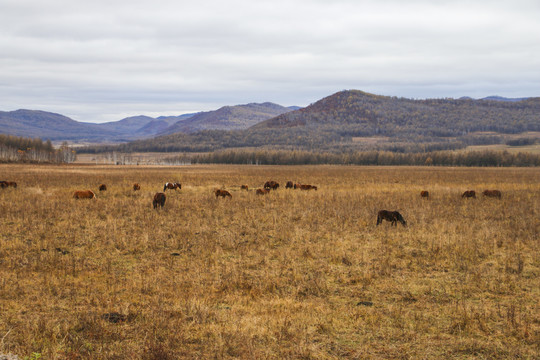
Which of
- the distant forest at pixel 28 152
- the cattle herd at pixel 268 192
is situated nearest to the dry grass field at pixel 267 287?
the cattle herd at pixel 268 192

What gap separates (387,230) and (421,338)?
8732 mm

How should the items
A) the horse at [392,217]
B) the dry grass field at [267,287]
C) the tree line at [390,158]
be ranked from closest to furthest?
the dry grass field at [267,287] → the horse at [392,217] → the tree line at [390,158]

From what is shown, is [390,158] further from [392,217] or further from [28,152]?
[392,217]

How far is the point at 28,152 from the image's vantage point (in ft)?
423

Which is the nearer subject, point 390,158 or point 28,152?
point 28,152

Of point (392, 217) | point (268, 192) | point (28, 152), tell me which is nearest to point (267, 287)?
point (392, 217)

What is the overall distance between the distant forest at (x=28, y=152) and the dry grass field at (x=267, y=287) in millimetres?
122284

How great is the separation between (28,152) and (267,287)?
145 metres

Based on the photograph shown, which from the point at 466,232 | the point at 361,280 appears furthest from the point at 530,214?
the point at 361,280

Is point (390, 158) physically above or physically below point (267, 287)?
above

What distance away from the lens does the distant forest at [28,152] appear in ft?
391

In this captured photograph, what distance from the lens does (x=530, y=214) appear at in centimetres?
1861

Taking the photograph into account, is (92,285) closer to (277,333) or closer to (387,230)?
(277,333)

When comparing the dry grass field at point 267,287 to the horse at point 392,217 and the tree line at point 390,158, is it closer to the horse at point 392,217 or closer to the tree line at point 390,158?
the horse at point 392,217
